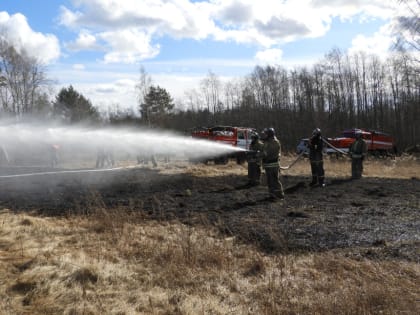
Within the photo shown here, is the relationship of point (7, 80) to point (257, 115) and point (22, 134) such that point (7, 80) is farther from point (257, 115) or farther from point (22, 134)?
point (257, 115)

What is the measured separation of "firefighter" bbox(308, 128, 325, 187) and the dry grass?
25.5 feet

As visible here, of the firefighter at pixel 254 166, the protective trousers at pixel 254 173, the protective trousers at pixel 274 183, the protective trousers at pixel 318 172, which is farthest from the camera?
the protective trousers at pixel 254 173

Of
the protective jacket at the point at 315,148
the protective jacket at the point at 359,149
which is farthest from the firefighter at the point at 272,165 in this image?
the protective jacket at the point at 359,149

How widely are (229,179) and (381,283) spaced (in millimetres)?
11207

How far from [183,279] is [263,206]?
548cm

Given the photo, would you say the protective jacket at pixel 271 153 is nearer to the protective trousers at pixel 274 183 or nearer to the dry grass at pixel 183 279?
the protective trousers at pixel 274 183

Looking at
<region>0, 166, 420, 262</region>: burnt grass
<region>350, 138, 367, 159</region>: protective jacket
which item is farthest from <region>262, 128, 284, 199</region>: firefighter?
<region>350, 138, 367, 159</region>: protective jacket

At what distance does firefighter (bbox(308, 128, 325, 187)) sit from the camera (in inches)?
582

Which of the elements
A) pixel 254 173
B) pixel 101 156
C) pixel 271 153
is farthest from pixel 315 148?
pixel 101 156

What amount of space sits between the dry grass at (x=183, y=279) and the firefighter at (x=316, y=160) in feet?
25.5

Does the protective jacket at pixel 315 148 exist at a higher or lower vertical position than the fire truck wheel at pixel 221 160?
higher

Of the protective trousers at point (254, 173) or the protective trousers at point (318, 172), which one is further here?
the protective trousers at point (254, 173)

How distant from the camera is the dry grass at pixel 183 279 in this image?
4891mm

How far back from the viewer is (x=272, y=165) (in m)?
12.1
